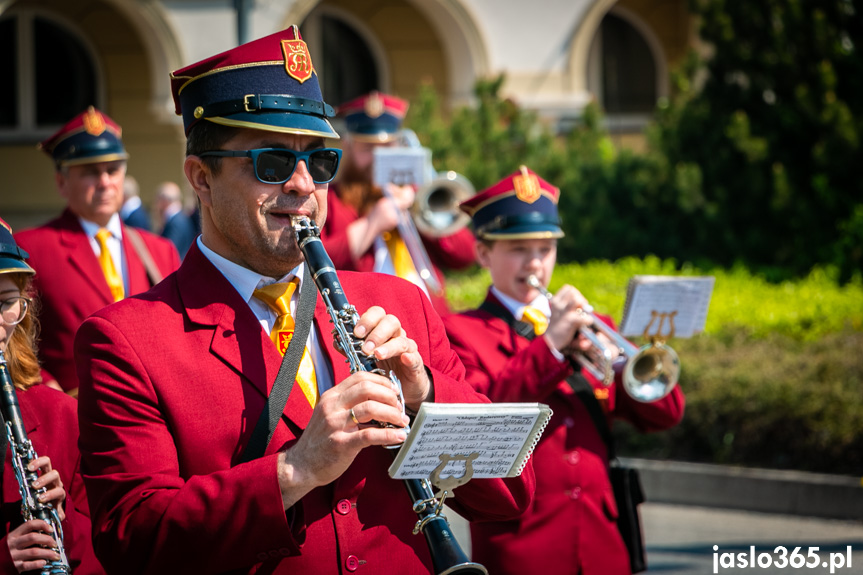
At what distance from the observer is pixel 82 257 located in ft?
18.5

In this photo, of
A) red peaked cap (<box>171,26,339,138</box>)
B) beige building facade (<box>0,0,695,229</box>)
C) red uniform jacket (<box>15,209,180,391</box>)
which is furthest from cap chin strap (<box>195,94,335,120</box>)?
beige building facade (<box>0,0,695,229</box>)

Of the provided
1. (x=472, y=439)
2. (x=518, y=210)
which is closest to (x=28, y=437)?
(x=472, y=439)

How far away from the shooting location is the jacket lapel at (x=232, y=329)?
2604mm

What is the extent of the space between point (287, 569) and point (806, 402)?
238 inches

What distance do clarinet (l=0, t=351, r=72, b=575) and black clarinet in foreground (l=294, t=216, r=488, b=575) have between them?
1.10m

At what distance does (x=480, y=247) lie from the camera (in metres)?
4.66

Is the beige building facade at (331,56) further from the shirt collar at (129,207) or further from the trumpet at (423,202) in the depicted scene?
the trumpet at (423,202)

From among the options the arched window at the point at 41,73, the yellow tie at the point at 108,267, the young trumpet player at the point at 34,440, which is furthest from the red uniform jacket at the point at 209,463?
the arched window at the point at 41,73

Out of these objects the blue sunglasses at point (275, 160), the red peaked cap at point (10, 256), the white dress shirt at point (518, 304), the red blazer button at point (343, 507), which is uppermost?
the blue sunglasses at point (275, 160)

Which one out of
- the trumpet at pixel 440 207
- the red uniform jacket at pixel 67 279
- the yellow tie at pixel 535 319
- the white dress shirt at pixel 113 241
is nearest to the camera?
the yellow tie at pixel 535 319

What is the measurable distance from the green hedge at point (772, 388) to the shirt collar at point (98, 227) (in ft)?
14.4

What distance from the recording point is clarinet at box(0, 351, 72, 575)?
3.06 meters

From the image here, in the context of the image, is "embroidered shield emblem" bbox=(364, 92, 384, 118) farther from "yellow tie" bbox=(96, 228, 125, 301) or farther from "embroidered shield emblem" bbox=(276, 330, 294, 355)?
"embroidered shield emblem" bbox=(276, 330, 294, 355)

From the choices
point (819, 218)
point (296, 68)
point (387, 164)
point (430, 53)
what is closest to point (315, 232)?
point (296, 68)
